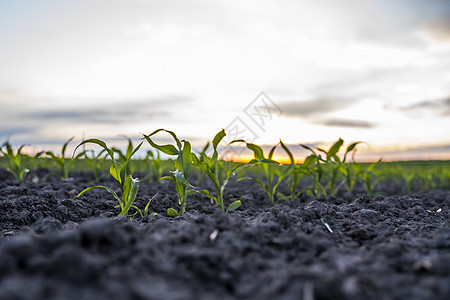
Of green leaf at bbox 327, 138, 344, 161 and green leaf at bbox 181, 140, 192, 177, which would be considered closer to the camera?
green leaf at bbox 181, 140, 192, 177

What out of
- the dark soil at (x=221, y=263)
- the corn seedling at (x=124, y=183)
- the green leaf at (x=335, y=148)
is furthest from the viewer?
the green leaf at (x=335, y=148)

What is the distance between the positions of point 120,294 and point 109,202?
2.29 m

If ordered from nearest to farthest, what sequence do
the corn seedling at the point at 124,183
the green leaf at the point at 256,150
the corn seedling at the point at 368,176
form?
the corn seedling at the point at 124,183, the green leaf at the point at 256,150, the corn seedling at the point at 368,176

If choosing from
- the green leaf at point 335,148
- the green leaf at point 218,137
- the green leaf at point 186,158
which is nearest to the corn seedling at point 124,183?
the green leaf at point 186,158

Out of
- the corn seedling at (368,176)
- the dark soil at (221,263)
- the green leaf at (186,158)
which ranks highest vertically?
the green leaf at (186,158)

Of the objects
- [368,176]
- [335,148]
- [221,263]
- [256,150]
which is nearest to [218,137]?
[256,150]

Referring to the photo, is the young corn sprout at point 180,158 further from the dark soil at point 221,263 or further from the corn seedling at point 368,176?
the corn seedling at point 368,176

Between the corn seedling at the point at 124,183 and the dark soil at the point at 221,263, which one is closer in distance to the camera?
the dark soil at the point at 221,263

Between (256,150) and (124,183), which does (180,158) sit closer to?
(124,183)

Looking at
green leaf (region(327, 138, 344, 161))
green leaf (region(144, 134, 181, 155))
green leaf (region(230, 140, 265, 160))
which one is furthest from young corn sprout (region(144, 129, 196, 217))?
green leaf (region(327, 138, 344, 161))

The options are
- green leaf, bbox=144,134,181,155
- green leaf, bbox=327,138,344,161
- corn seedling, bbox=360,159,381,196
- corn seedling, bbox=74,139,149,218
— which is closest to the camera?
corn seedling, bbox=74,139,149,218

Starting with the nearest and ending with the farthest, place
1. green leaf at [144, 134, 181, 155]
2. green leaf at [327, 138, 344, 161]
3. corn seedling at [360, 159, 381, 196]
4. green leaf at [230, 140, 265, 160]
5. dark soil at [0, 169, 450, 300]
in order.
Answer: dark soil at [0, 169, 450, 300], green leaf at [144, 134, 181, 155], green leaf at [230, 140, 265, 160], green leaf at [327, 138, 344, 161], corn seedling at [360, 159, 381, 196]

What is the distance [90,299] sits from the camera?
109 cm

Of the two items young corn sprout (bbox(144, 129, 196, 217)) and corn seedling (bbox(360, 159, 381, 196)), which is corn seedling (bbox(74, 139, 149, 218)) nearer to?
young corn sprout (bbox(144, 129, 196, 217))
